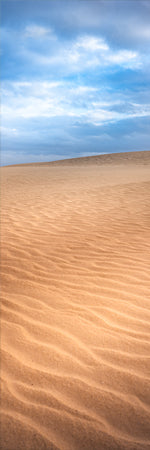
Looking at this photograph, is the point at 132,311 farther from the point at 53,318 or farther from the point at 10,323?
the point at 10,323

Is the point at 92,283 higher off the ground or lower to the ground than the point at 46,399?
higher

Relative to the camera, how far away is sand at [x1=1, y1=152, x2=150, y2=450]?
2.05 m

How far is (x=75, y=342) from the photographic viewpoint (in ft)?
9.33

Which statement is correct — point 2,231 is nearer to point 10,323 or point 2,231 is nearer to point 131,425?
point 10,323

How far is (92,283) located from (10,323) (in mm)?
1261

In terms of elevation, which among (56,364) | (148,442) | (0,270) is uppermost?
(0,270)

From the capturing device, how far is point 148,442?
1970mm

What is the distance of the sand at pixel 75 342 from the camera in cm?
205

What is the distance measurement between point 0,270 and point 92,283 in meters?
1.34

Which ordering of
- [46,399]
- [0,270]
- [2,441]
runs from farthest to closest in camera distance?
[0,270] < [46,399] < [2,441]

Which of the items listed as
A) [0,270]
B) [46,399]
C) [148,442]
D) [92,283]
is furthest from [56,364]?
[0,270]

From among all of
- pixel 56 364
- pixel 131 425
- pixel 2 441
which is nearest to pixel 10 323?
pixel 56 364

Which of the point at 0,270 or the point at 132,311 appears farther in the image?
the point at 0,270

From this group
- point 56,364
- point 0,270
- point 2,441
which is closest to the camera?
point 2,441
